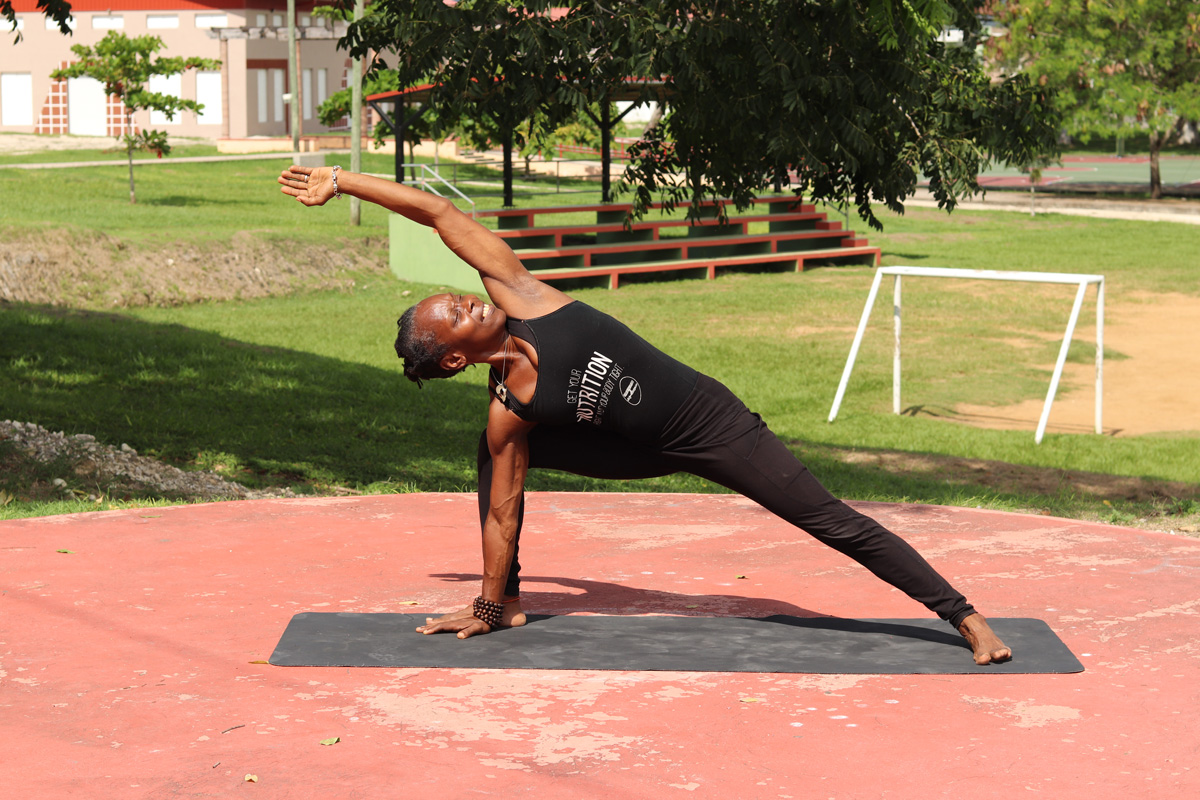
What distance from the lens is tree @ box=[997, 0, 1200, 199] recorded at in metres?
40.7

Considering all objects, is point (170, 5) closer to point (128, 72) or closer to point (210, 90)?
point (210, 90)

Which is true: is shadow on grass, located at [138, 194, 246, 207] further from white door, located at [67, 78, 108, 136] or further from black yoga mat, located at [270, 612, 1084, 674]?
black yoga mat, located at [270, 612, 1084, 674]

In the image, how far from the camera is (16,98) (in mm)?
51531

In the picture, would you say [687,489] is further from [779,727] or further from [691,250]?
[691,250]

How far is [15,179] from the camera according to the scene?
103ft

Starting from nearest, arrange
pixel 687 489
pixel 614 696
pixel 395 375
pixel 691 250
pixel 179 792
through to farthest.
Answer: pixel 179 792 < pixel 614 696 < pixel 687 489 < pixel 395 375 < pixel 691 250

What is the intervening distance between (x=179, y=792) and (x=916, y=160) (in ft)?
17.2

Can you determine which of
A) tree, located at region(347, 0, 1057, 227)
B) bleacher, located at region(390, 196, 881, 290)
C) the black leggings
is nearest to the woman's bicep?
the black leggings

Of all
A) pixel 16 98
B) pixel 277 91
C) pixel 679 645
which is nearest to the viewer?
pixel 679 645

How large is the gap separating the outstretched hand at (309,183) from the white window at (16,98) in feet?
169

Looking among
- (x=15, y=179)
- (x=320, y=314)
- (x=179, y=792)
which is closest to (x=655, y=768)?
(x=179, y=792)

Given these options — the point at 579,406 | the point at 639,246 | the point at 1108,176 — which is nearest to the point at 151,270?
the point at 639,246

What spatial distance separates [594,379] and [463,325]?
1.62 feet

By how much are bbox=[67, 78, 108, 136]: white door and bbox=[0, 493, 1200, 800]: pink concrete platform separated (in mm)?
48055
